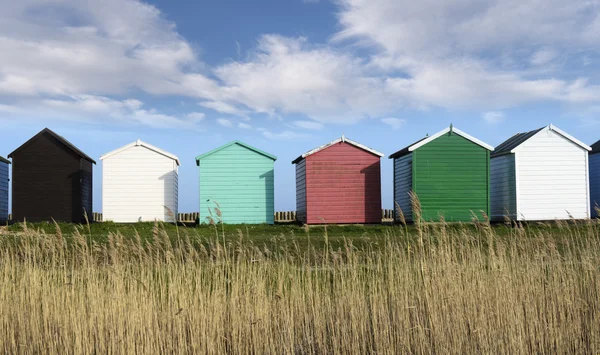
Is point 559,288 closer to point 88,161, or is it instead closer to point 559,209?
point 559,209

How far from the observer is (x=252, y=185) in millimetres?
24734

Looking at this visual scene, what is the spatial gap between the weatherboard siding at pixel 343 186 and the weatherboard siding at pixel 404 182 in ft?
3.89

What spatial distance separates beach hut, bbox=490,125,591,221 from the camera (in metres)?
24.2

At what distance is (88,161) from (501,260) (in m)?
23.5

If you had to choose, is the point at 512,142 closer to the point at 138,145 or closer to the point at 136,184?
the point at 138,145

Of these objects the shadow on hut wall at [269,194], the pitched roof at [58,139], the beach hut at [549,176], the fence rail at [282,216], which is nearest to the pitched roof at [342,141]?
the shadow on hut wall at [269,194]

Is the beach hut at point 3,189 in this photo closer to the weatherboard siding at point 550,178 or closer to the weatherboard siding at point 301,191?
the weatherboard siding at point 301,191

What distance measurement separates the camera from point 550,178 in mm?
24344

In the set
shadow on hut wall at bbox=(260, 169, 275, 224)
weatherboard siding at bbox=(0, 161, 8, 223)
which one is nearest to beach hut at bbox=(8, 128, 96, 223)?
weatherboard siding at bbox=(0, 161, 8, 223)

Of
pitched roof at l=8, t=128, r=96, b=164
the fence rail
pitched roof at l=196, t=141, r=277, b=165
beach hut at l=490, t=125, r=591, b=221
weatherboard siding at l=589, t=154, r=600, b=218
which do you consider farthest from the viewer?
the fence rail

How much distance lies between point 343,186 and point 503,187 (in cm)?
701

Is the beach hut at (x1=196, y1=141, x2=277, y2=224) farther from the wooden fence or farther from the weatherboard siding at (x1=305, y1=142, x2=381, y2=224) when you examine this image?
the wooden fence

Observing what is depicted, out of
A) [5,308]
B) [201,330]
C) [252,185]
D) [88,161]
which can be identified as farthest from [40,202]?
[201,330]

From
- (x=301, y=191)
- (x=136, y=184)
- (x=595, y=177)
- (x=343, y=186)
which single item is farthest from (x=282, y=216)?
(x=595, y=177)
